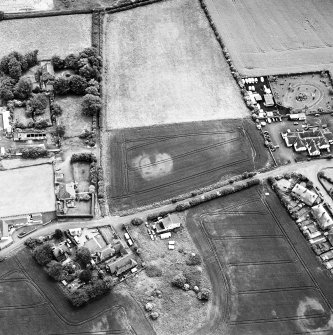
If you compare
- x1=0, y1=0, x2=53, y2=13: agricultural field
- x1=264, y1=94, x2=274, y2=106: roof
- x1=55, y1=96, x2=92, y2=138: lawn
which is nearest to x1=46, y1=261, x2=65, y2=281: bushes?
x1=55, y1=96, x2=92, y2=138: lawn

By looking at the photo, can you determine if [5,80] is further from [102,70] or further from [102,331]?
[102,331]

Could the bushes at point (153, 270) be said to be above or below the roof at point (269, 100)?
below

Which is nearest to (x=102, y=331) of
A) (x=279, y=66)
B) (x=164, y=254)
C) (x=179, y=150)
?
(x=164, y=254)

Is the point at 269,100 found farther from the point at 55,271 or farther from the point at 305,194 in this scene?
the point at 55,271

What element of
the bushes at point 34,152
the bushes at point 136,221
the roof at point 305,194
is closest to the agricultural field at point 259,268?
the roof at point 305,194

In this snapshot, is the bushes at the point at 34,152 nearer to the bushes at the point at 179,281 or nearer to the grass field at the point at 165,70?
the grass field at the point at 165,70

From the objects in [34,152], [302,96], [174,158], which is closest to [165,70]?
[174,158]
